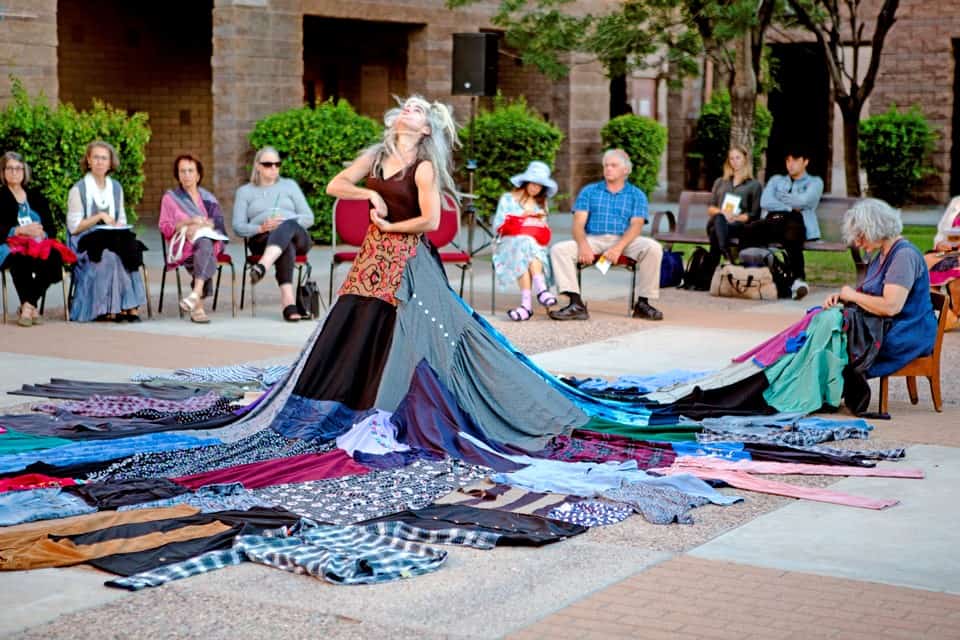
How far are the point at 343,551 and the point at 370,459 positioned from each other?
58.1 inches

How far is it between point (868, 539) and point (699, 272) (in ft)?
27.9

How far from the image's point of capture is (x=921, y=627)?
4.68 metres

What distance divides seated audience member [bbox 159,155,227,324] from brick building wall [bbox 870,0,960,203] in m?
18.7

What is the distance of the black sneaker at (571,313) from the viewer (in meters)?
12.1

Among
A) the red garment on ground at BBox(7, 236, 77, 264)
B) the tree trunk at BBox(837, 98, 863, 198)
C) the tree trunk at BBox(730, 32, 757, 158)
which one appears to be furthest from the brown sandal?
the tree trunk at BBox(837, 98, 863, 198)

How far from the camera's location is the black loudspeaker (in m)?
16.8

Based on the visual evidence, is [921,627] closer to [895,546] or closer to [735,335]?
[895,546]

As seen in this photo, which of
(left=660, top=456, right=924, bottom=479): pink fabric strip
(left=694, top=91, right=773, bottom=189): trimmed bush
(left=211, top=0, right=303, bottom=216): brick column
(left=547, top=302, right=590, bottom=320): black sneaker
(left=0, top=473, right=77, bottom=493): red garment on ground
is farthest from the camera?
(left=694, top=91, right=773, bottom=189): trimmed bush

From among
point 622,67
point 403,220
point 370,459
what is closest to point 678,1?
point 622,67

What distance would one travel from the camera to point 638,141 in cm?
2389

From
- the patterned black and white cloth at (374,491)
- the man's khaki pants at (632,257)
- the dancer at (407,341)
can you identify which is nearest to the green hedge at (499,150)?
the man's khaki pants at (632,257)

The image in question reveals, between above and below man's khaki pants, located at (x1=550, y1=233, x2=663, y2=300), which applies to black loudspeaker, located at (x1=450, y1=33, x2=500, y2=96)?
above

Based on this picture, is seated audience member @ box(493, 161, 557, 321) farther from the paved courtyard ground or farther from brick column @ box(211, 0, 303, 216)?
brick column @ box(211, 0, 303, 216)

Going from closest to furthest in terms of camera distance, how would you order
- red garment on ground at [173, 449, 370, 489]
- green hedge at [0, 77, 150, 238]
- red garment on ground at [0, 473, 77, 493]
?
red garment on ground at [0, 473, 77, 493]
red garment on ground at [173, 449, 370, 489]
green hedge at [0, 77, 150, 238]
